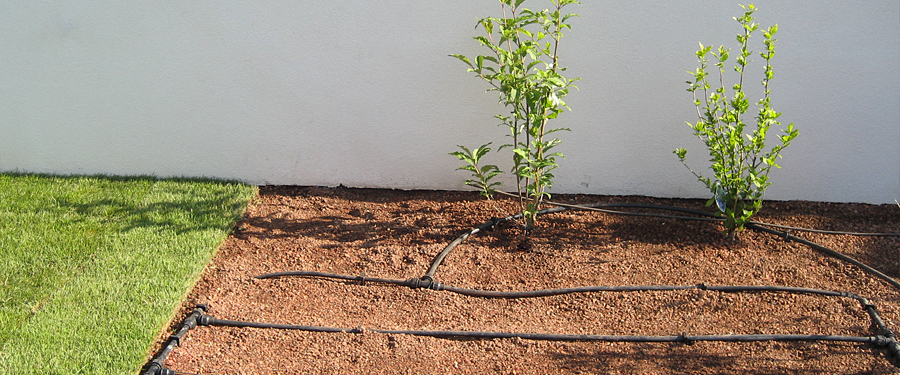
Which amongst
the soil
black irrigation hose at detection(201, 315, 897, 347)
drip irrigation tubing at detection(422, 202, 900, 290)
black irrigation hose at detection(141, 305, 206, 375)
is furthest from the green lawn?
drip irrigation tubing at detection(422, 202, 900, 290)

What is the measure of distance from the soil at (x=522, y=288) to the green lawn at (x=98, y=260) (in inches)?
7.0

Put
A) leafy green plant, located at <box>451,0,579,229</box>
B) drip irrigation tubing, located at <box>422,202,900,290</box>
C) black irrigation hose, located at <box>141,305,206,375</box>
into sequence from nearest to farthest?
black irrigation hose, located at <box>141,305,206,375</box>
leafy green plant, located at <box>451,0,579,229</box>
drip irrigation tubing, located at <box>422,202,900,290</box>

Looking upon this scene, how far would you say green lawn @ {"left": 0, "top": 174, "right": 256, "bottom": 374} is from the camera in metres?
3.40

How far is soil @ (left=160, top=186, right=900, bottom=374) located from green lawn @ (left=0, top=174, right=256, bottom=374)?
0.58ft

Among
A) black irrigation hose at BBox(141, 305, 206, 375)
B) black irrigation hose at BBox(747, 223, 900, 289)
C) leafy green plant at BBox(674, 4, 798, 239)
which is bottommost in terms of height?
black irrigation hose at BBox(141, 305, 206, 375)

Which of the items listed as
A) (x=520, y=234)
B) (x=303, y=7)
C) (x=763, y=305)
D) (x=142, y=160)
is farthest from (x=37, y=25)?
(x=763, y=305)

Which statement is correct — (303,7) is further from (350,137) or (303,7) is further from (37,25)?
(37,25)

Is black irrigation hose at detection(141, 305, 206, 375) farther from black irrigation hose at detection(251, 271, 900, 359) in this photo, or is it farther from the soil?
black irrigation hose at detection(251, 271, 900, 359)

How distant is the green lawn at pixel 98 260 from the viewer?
11.2 feet

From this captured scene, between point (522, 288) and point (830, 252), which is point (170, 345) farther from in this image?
point (830, 252)

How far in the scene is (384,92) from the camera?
4.84 meters

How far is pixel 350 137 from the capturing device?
5012 millimetres

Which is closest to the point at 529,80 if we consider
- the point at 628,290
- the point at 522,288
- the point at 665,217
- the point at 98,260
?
the point at 522,288

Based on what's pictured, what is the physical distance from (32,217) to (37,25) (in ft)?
4.43
